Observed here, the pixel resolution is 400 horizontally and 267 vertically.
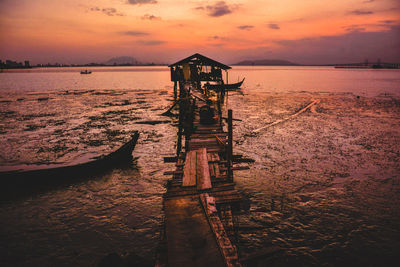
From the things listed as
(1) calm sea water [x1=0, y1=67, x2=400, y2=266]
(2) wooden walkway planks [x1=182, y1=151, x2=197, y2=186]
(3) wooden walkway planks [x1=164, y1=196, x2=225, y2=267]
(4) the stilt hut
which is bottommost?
(1) calm sea water [x1=0, y1=67, x2=400, y2=266]

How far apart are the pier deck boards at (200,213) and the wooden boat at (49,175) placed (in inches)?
160

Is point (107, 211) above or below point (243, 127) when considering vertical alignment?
below

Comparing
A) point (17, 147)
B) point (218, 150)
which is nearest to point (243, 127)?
point (218, 150)

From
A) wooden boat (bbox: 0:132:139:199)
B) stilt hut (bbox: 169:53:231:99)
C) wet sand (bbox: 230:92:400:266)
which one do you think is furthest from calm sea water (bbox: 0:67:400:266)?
stilt hut (bbox: 169:53:231:99)

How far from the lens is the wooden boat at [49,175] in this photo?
8758 mm

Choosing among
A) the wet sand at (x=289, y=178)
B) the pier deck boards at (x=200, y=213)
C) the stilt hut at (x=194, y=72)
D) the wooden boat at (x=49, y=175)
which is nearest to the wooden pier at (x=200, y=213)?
the pier deck boards at (x=200, y=213)

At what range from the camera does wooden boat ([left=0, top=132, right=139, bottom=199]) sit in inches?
345

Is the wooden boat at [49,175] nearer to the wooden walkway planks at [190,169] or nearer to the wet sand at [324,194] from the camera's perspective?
the wooden walkway planks at [190,169]

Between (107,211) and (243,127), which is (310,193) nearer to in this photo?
(107,211)

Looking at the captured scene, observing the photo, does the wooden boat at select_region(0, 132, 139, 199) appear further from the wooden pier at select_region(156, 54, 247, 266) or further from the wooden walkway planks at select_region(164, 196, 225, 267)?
the wooden walkway planks at select_region(164, 196, 225, 267)

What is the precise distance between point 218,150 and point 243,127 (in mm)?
9506

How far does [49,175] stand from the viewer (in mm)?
9328

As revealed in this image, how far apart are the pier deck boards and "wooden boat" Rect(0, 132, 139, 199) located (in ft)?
13.3

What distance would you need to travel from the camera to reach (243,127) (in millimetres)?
18672
